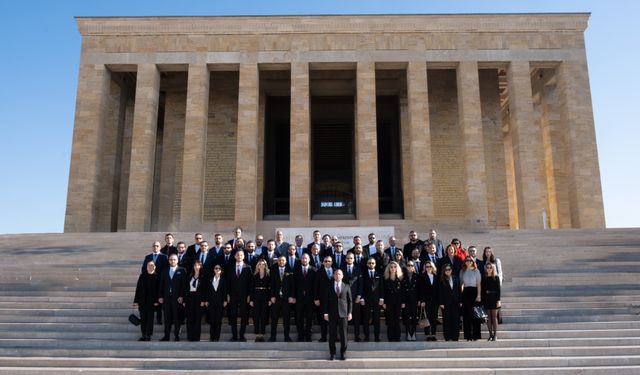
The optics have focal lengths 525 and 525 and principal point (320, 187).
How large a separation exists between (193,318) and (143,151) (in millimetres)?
15501

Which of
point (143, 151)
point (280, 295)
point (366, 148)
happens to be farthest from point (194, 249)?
point (143, 151)

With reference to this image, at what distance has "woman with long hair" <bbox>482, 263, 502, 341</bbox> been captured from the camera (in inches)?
337

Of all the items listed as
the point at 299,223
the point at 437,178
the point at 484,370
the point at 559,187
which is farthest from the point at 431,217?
the point at 484,370

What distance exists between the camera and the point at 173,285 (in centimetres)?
891

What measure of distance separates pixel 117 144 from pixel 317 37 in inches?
418

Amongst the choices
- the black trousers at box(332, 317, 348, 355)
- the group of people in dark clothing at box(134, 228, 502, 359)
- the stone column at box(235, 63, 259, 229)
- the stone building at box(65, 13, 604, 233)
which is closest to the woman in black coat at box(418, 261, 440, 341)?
the group of people in dark clothing at box(134, 228, 502, 359)

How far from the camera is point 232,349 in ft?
27.7

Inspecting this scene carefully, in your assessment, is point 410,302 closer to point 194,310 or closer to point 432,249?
point 432,249

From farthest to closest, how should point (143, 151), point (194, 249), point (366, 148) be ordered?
point (143, 151), point (366, 148), point (194, 249)

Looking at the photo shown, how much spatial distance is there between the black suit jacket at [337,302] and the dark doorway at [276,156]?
1685cm

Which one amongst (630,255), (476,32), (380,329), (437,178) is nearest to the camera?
(380,329)

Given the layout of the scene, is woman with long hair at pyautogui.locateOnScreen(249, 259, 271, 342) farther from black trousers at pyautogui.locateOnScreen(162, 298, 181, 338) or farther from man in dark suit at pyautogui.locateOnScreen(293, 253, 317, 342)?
black trousers at pyautogui.locateOnScreen(162, 298, 181, 338)

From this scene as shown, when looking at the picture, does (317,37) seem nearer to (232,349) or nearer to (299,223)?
(299,223)

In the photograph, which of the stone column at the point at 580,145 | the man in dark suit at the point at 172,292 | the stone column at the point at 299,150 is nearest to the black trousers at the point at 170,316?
the man in dark suit at the point at 172,292
